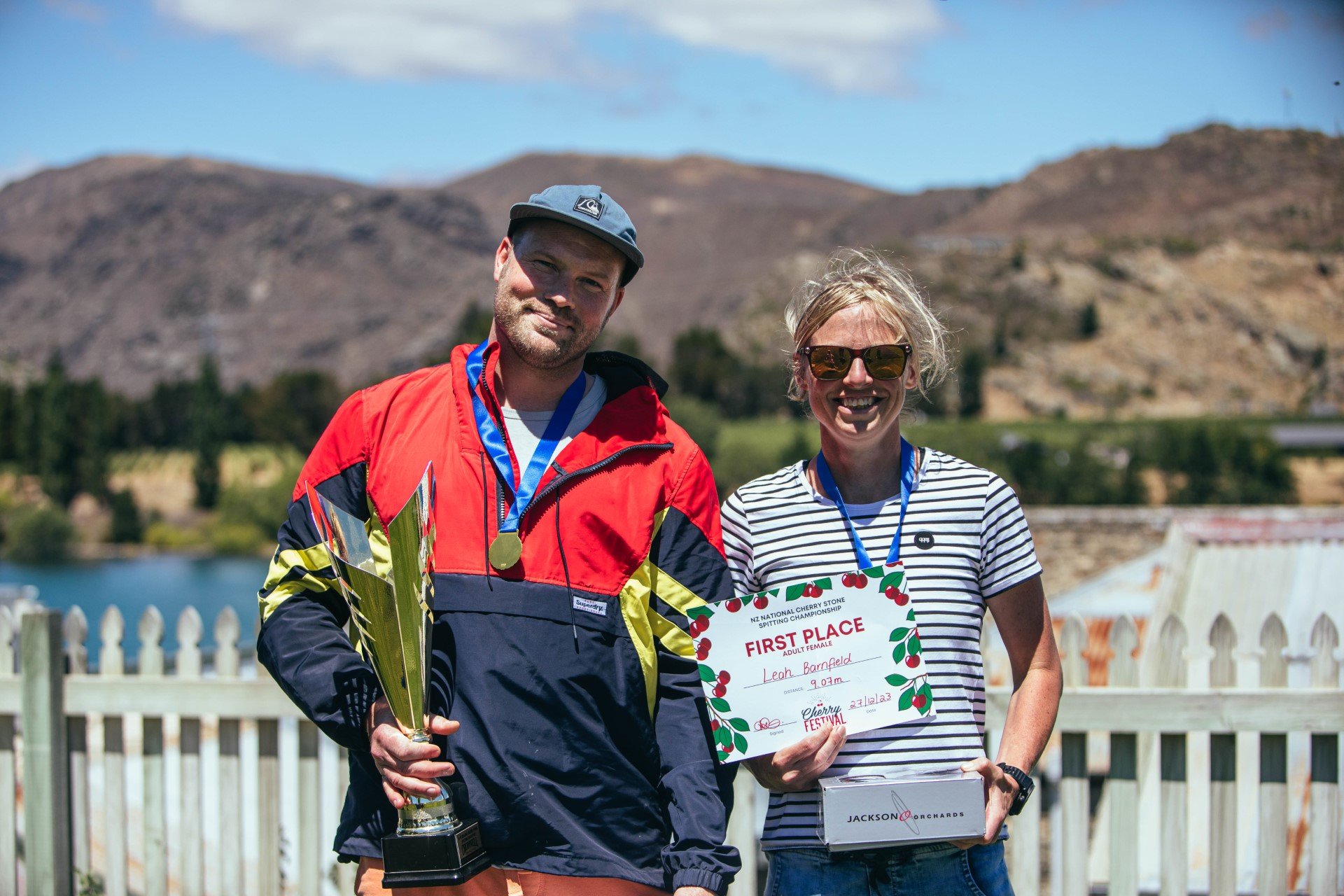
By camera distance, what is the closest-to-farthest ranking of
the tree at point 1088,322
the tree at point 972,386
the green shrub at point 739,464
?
the green shrub at point 739,464
the tree at point 972,386
the tree at point 1088,322

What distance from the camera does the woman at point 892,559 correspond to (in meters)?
2.60

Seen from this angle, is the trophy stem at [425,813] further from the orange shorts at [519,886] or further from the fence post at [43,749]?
the fence post at [43,749]

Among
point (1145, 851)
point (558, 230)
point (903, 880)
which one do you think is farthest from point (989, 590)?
point (1145, 851)

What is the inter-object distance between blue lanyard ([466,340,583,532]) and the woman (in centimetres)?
45

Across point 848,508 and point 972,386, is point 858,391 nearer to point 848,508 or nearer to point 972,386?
point 848,508

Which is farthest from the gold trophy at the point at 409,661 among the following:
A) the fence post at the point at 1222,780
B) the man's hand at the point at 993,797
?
the fence post at the point at 1222,780

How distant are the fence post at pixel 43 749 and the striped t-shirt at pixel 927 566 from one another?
3.56 metres

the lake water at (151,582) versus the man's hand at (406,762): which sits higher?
the man's hand at (406,762)

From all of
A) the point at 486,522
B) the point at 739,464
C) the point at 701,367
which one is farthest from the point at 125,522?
the point at 486,522

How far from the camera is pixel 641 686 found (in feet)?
8.66

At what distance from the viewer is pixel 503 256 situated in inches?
112

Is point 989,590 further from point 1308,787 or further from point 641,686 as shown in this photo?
point 1308,787

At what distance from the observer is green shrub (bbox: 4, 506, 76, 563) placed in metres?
76.9

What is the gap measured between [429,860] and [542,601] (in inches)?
22.6
